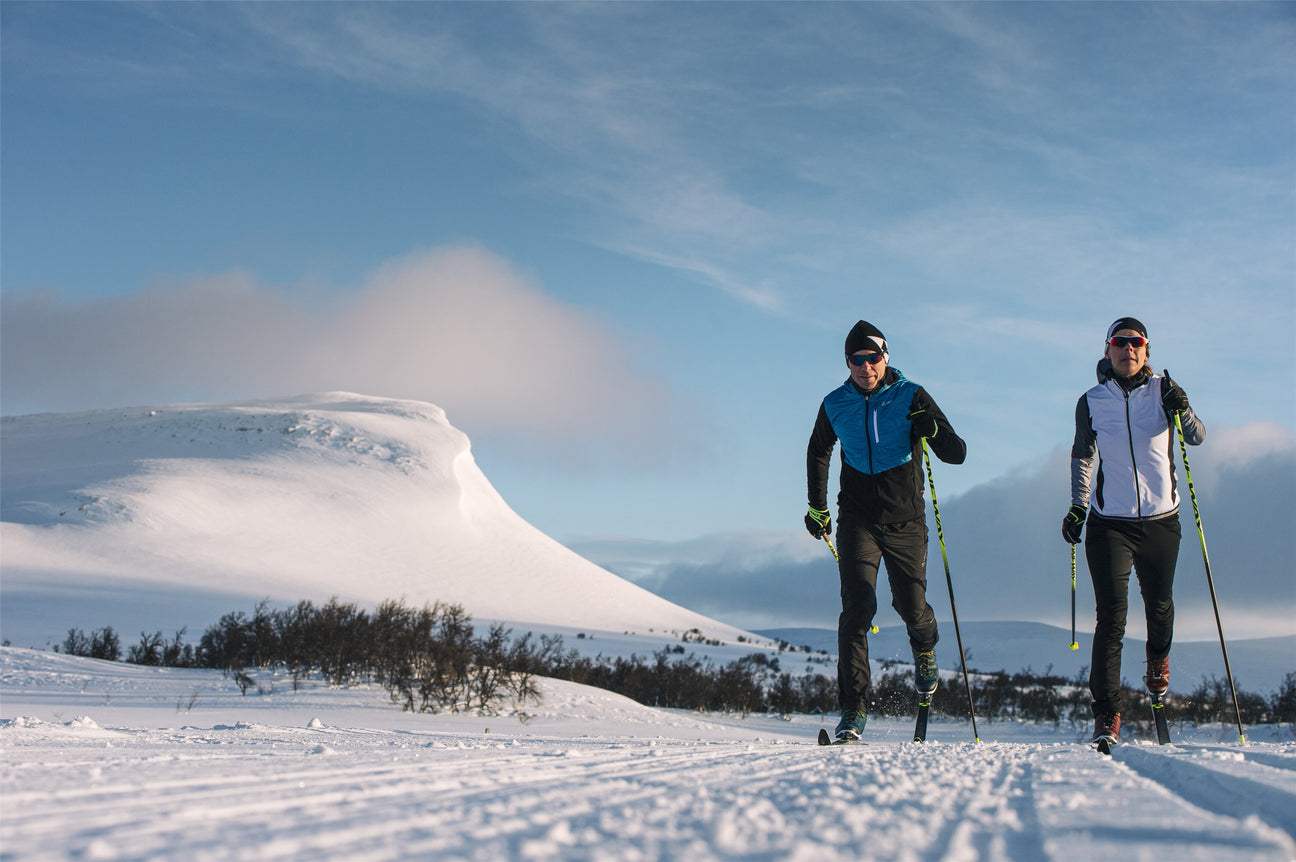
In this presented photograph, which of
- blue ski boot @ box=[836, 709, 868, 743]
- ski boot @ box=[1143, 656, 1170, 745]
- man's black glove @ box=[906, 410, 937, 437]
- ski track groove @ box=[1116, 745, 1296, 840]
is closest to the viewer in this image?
ski track groove @ box=[1116, 745, 1296, 840]

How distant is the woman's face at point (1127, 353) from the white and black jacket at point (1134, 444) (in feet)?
0.17

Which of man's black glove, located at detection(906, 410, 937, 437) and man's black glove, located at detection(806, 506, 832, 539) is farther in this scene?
man's black glove, located at detection(806, 506, 832, 539)

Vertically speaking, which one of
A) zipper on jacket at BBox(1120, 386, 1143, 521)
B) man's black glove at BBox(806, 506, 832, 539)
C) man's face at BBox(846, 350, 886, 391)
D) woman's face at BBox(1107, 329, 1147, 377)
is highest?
woman's face at BBox(1107, 329, 1147, 377)

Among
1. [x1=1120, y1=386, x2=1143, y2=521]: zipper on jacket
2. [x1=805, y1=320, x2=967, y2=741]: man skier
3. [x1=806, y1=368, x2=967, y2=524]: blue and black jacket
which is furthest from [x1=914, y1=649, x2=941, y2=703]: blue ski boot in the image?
[x1=1120, y1=386, x2=1143, y2=521]: zipper on jacket

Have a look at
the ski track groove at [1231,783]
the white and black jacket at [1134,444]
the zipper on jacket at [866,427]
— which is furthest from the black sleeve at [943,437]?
the ski track groove at [1231,783]

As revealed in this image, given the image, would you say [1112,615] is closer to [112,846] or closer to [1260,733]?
[112,846]

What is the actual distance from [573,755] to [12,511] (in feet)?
112

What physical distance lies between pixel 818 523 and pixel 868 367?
35.4 inches

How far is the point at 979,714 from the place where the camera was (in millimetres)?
12469

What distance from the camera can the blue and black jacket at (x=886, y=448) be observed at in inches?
184

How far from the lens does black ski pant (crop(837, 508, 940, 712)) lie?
4.51m

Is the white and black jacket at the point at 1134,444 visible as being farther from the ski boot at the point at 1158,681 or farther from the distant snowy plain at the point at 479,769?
the distant snowy plain at the point at 479,769

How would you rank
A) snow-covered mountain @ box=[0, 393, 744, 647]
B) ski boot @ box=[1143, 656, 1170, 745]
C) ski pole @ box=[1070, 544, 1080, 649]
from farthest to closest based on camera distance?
snow-covered mountain @ box=[0, 393, 744, 647] → ski pole @ box=[1070, 544, 1080, 649] → ski boot @ box=[1143, 656, 1170, 745]

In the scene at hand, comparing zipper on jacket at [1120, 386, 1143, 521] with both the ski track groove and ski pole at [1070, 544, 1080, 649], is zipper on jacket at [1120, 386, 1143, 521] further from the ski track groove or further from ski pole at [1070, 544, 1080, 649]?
the ski track groove
